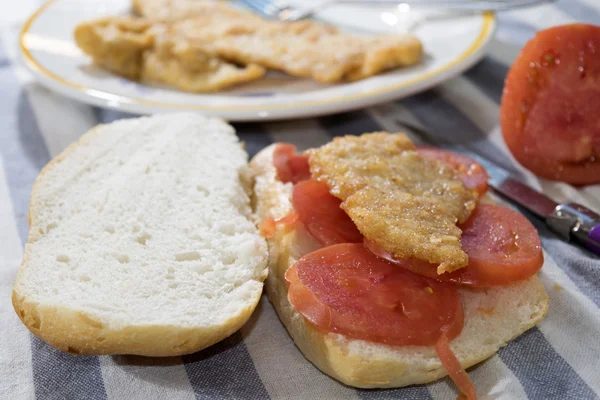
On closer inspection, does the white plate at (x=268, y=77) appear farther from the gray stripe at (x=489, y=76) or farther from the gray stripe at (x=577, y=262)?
the gray stripe at (x=577, y=262)

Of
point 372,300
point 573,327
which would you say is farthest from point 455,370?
point 573,327

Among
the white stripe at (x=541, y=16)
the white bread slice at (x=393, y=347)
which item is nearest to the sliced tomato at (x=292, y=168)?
the white bread slice at (x=393, y=347)

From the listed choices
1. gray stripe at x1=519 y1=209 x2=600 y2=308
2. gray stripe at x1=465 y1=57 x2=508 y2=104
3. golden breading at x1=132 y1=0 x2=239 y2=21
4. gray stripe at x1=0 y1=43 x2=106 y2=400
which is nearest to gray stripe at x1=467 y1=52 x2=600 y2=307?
gray stripe at x1=519 y1=209 x2=600 y2=308

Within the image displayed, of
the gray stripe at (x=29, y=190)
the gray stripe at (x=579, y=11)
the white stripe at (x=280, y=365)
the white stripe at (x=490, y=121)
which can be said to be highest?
the gray stripe at (x=579, y=11)

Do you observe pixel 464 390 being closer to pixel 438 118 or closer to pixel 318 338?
pixel 318 338

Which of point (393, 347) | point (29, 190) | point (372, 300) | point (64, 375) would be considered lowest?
point (29, 190)

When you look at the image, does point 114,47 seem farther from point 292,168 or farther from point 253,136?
point 292,168

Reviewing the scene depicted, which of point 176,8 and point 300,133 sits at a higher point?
point 176,8
